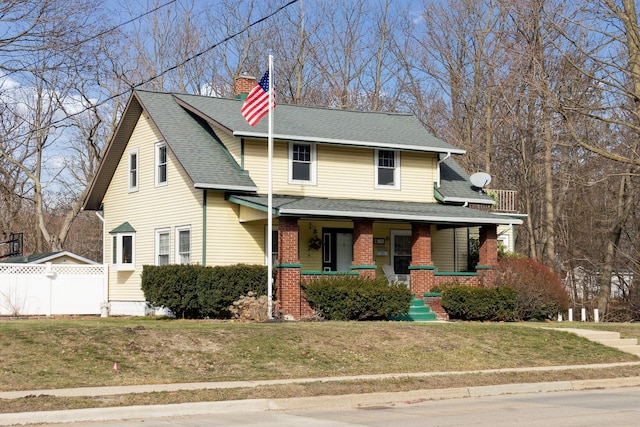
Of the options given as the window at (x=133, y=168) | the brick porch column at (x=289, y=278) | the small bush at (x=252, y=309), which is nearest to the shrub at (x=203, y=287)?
the brick porch column at (x=289, y=278)

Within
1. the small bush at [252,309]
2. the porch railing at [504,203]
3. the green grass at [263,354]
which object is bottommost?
the green grass at [263,354]

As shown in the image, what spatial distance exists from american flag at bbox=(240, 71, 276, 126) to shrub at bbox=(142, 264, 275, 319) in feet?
14.2

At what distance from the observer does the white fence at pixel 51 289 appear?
2884 centimetres

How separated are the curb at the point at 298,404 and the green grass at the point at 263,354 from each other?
0.37 metres

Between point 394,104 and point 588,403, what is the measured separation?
38.8 meters

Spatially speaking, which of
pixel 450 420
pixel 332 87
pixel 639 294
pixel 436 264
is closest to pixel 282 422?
pixel 450 420

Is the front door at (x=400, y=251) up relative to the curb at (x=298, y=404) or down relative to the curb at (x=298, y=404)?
up

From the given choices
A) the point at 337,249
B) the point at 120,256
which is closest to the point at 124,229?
the point at 120,256

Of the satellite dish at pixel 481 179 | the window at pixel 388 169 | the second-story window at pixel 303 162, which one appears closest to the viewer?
the second-story window at pixel 303 162

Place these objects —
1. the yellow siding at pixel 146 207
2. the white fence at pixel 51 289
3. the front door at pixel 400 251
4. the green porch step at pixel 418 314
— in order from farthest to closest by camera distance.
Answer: the front door at pixel 400 251 < the white fence at pixel 51 289 < the yellow siding at pixel 146 207 < the green porch step at pixel 418 314

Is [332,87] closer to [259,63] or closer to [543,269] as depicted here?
[259,63]

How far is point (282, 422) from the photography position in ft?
39.1

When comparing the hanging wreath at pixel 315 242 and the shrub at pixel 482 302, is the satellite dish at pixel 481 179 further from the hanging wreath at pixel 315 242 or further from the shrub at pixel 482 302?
the hanging wreath at pixel 315 242

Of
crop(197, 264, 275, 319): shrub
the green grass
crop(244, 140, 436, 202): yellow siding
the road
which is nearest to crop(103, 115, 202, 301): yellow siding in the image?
crop(197, 264, 275, 319): shrub
